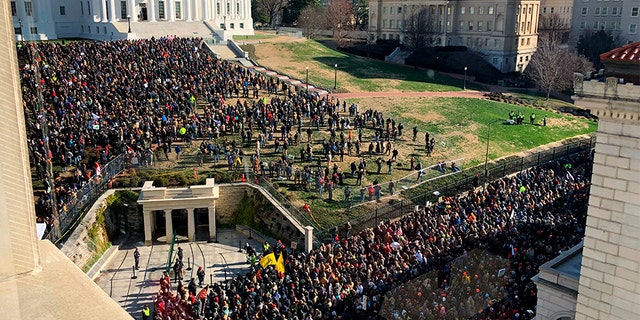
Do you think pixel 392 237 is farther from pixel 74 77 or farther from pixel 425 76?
pixel 425 76

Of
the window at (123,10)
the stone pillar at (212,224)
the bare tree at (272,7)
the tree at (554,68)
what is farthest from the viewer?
the bare tree at (272,7)

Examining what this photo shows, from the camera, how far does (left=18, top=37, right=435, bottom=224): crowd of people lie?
125 ft

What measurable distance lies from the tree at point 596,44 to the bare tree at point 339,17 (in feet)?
116

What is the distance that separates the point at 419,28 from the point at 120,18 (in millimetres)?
42064

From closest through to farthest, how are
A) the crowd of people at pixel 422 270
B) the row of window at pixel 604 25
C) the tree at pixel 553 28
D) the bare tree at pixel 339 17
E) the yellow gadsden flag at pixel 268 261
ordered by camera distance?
1. the crowd of people at pixel 422 270
2. the yellow gadsden flag at pixel 268 261
3. the row of window at pixel 604 25
4. the bare tree at pixel 339 17
5. the tree at pixel 553 28

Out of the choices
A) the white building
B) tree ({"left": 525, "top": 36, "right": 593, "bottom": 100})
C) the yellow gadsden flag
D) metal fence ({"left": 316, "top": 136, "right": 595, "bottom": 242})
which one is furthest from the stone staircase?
the yellow gadsden flag

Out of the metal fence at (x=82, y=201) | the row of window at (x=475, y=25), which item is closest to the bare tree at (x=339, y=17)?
the row of window at (x=475, y=25)

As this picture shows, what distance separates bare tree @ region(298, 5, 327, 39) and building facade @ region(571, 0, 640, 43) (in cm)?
4080

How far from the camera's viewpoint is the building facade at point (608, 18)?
85.7 meters

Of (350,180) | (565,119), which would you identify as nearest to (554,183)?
(350,180)

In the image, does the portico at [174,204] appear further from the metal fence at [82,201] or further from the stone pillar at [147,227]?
the metal fence at [82,201]

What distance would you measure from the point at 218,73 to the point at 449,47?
145 feet

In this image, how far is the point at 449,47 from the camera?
87312 mm

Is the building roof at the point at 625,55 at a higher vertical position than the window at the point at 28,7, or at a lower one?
lower
